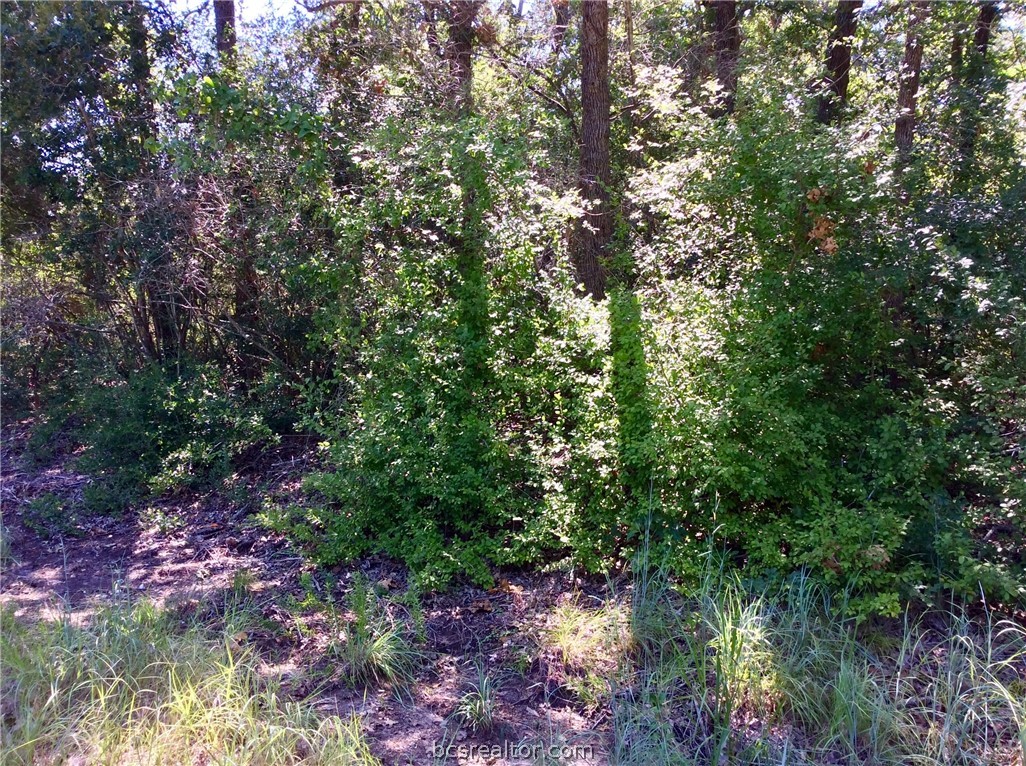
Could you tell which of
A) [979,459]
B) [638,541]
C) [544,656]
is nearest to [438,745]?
[544,656]

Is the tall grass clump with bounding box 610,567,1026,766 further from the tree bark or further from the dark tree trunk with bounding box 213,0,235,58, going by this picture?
the dark tree trunk with bounding box 213,0,235,58

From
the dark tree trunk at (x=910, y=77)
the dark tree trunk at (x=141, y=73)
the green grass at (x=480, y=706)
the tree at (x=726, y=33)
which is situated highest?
the tree at (x=726, y=33)

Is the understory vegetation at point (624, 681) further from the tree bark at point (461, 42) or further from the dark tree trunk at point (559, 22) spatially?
the dark tree trunk at point (559, 22)

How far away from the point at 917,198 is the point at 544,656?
4.21 meters

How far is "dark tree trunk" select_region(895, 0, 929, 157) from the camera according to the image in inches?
254

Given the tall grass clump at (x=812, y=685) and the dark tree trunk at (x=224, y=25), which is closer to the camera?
the tall grass clump at (x=812, y=685)

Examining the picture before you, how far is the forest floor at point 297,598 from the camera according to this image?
160 inches

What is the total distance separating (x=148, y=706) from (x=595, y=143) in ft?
23.2

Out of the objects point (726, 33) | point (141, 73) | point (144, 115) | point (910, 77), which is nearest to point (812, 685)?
point (910, 77)

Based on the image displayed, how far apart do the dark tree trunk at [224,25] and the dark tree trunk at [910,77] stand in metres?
6.81

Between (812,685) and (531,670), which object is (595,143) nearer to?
(531,670)

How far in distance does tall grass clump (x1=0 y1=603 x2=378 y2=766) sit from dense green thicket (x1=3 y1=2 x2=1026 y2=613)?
1779 millimetres

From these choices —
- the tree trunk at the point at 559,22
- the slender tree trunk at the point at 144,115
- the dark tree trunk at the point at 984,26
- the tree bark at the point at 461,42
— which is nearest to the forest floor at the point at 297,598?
the slender tree trunk at the point at 144,115

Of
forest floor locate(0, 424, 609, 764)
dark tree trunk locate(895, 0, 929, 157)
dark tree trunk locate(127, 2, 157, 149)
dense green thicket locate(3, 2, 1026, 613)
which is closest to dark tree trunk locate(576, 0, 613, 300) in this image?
dense green thicket locate(3, 2, 1026, 613)
